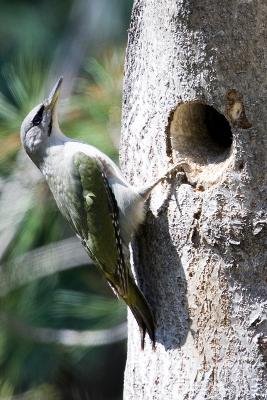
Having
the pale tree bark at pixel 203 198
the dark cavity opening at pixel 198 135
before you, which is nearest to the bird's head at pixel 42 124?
the pale tree bark at pixel 203 198

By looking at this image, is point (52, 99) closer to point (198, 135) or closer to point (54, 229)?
point (198, 135)

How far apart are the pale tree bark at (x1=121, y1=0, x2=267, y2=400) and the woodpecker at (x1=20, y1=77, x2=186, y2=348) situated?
0.05m

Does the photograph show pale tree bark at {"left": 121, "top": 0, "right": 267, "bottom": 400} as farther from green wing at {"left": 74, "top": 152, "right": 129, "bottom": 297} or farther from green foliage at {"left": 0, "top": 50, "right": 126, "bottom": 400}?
green foliage at {"left": 0, "top": 50, "right": 126, "bottom": 400}

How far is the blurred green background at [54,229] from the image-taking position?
441cm

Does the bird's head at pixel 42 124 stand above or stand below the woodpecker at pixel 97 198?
above

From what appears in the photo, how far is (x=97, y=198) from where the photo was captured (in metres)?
3.59

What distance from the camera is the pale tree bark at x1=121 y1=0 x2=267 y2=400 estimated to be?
10.1 ft

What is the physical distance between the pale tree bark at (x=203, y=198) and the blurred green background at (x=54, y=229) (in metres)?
0.94

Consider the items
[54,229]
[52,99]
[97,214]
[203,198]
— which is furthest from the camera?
[54,229]

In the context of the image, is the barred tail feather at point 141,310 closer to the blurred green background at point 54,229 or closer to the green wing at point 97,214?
the green wing at point 97,214

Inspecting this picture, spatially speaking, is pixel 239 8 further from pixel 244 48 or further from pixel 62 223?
pixel 62 223

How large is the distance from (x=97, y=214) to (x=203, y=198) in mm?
506

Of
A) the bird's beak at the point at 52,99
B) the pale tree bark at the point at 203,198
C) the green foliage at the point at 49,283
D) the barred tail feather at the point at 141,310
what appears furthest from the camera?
the green foliage at the point at 49,283

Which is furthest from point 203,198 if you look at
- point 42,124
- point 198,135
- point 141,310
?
point 42,124
